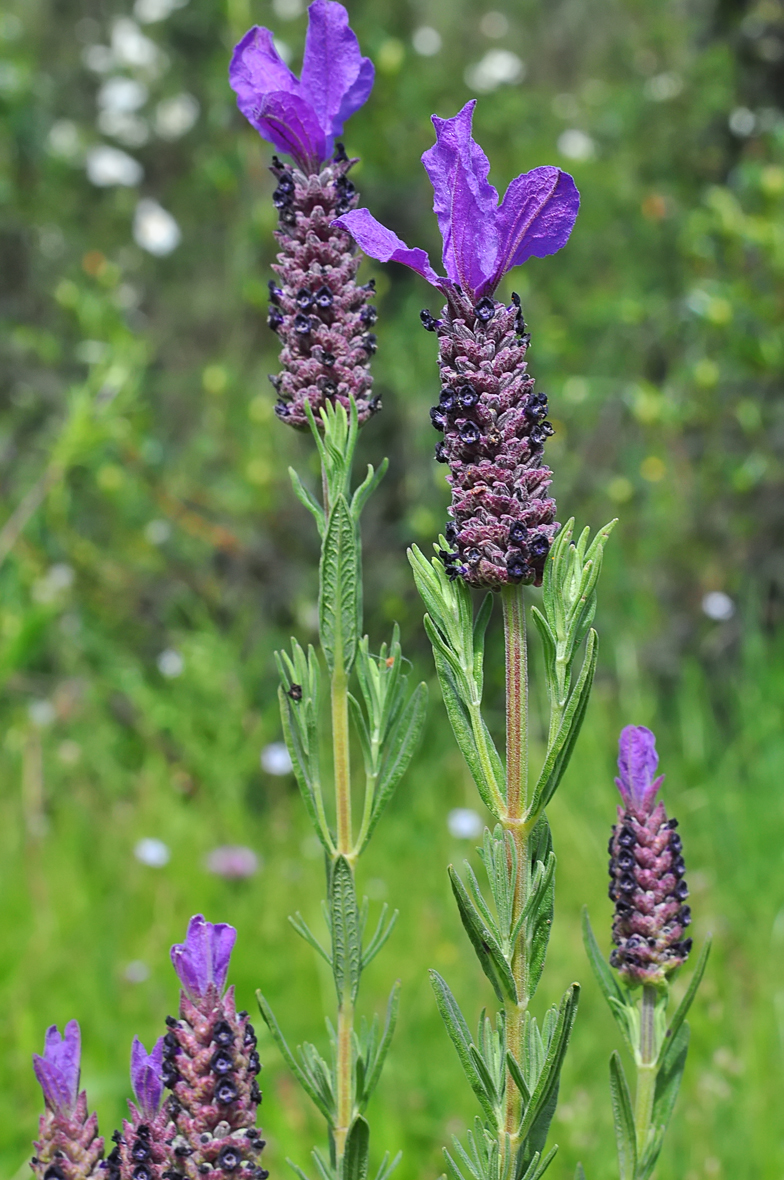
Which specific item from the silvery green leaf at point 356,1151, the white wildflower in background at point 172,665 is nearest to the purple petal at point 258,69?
the silvery green leaf at point 356,1151

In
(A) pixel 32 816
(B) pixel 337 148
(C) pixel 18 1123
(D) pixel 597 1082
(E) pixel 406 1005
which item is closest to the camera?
(B) pixel 337 148

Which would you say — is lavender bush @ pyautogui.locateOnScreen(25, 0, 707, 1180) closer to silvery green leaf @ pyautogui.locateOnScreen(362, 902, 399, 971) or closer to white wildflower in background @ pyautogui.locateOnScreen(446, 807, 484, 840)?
silvery green leaf @ pyautogui.locateOnScreen(362, 902, 399, 971)

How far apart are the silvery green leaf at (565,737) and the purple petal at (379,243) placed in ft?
1.17

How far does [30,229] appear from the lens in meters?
6.25

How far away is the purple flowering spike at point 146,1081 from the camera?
0.98 meters

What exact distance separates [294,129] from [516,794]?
71 centimetres

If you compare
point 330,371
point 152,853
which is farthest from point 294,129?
point 152,853

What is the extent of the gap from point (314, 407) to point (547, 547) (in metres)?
0.35

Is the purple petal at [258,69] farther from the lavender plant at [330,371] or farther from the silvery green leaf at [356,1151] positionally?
the silvery green leaf at [356,1151]

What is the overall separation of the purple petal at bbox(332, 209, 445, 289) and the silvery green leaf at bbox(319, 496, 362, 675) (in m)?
0.27

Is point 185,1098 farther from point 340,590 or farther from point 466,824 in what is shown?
point 466,824

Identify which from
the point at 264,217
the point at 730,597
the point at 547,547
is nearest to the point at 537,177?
the point at 547,547

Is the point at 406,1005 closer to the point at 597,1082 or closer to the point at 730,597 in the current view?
the point at 597,1082

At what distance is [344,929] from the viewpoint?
113 cm
